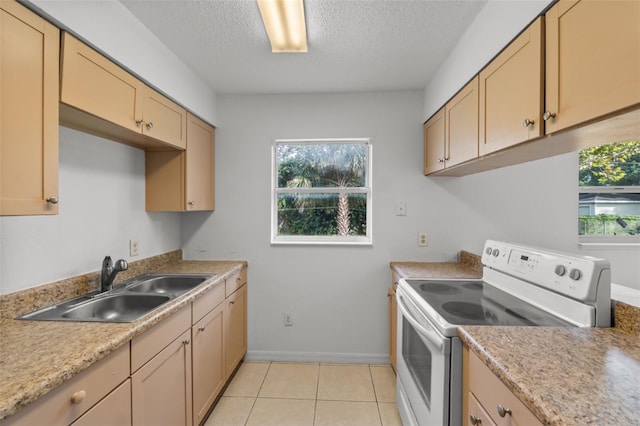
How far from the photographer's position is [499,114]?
133 cm

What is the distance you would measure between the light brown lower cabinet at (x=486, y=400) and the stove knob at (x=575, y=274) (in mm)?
540

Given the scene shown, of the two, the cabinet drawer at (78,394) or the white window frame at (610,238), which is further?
the white window frame at (610,238)

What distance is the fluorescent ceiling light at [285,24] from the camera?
136 centimetres

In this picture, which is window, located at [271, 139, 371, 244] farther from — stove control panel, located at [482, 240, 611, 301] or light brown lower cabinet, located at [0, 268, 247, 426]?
stove control panel, located at [482, 240, 611, 301]

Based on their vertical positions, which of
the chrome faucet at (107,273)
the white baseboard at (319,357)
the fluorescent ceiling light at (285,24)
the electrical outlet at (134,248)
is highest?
the fluorescent ceiling light at (285,24)

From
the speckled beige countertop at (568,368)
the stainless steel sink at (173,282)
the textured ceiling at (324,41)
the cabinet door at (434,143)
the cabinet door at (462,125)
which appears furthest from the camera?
the cabinet door at (434,143)

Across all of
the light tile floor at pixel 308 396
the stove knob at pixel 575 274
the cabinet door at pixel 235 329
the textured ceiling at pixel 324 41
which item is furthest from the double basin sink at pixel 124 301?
the stove knob at pixel 575 274

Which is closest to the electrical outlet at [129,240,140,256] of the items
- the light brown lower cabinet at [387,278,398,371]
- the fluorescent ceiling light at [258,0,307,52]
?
the fluorescent ceiling light at [258,0,307,52]

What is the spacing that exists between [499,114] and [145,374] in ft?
6.41

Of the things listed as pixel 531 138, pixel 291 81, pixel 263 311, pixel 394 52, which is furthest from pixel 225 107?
pixel 531 138

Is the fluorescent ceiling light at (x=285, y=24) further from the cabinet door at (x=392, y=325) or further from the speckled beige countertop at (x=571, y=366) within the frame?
the cabinet door at (x=392, y=325)

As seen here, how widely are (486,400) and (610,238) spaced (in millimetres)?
2273

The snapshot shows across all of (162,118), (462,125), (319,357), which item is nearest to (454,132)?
(462,125)

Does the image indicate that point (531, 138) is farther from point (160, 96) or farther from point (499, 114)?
point (160, 96)
